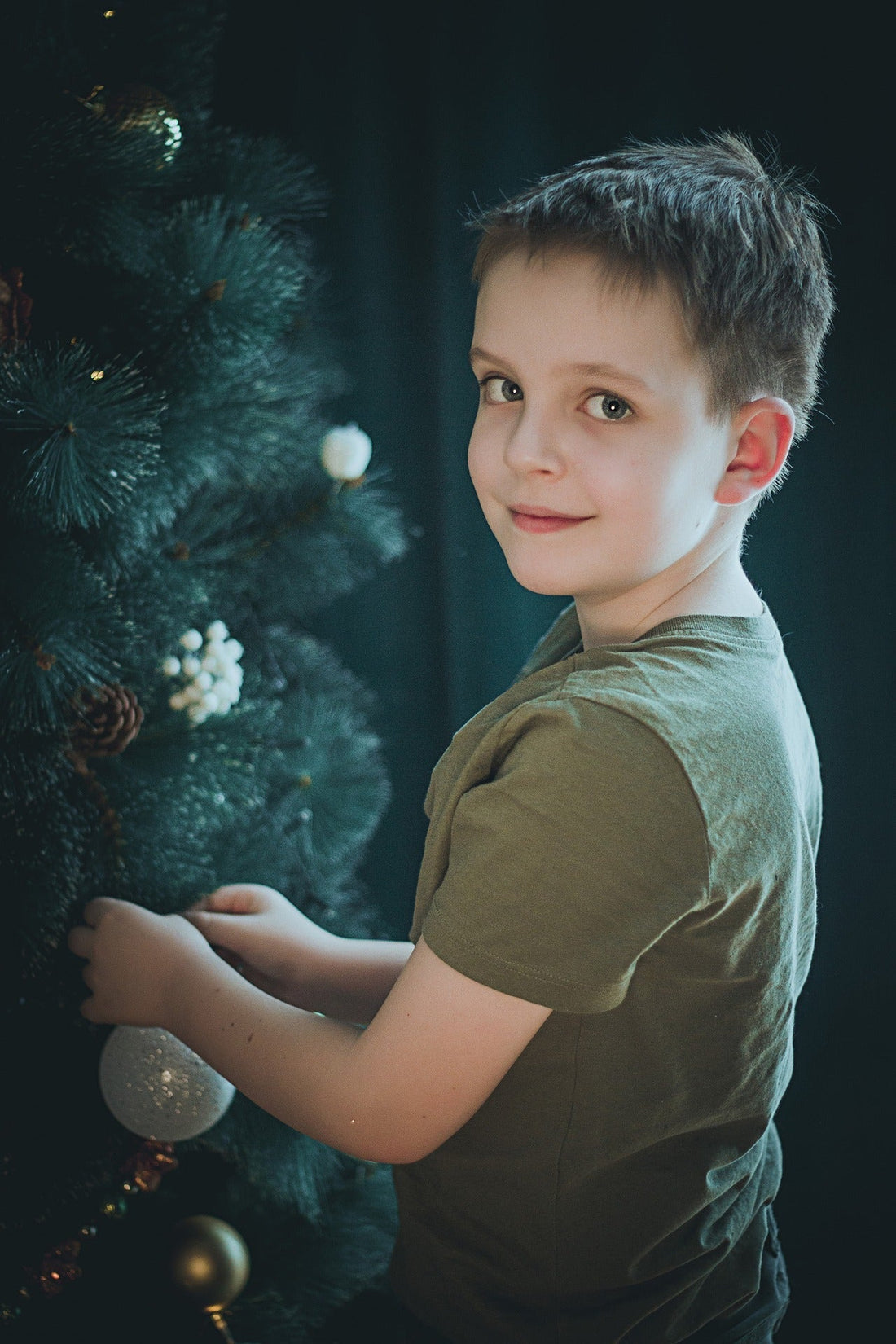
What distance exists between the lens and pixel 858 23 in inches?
46.3

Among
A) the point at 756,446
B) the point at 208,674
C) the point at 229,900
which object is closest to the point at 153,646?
the point at 208,674

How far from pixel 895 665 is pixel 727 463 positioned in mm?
670

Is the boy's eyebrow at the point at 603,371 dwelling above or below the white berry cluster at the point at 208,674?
above

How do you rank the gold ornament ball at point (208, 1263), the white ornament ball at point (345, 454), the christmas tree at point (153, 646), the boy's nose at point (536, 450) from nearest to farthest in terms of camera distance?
1. the boy's nose at point (536, 450)
2. the christmas tree at point (153, 646)
3. the gold ornament ball at point (208, 1263)
4. the white ornament ball at point (345, 454)

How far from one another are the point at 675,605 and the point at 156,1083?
552 millimetres

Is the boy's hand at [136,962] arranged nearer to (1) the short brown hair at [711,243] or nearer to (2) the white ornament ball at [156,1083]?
(2) the white ornament ball at [156,1083]

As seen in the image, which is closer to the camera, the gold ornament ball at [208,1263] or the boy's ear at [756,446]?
the boy's ear at [756,446]

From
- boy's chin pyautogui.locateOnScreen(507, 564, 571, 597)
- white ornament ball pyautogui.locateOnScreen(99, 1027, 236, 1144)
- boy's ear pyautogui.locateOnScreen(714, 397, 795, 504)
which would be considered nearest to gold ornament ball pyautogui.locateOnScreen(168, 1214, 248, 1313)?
white ornament ball pyautogui.locateOnScreen(99, 1027, 236, 1144)

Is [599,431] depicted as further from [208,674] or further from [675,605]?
[208,674]

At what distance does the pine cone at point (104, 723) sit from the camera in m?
0.91

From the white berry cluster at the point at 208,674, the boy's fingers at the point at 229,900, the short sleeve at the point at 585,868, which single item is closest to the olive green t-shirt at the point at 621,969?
the short sleeve at the point at 585,868

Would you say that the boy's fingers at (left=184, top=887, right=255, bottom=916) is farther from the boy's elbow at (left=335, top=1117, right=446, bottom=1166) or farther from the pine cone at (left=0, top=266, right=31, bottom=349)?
the pine cone at (left=0, top=266, right=31, bottom=349)

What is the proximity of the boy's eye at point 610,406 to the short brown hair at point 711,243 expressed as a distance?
6 centimetres

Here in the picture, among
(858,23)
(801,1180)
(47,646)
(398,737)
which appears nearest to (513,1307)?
(47,646)
